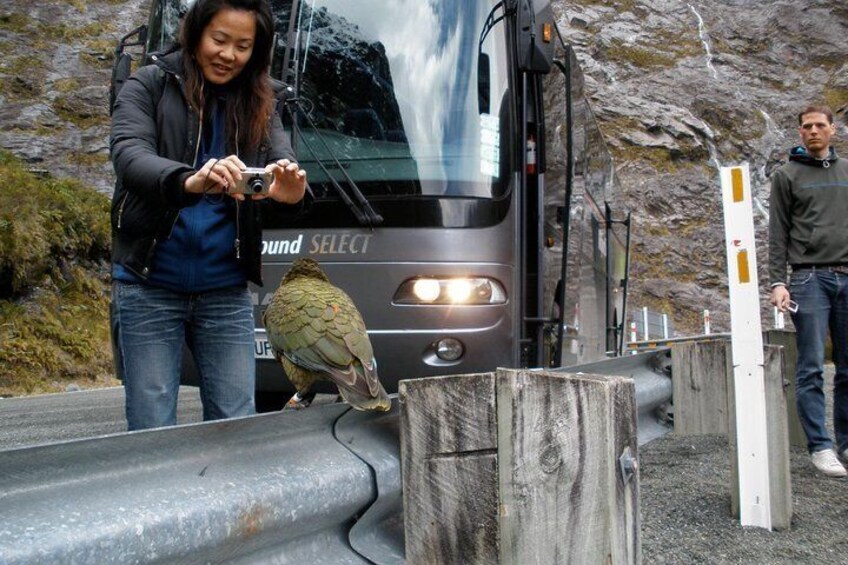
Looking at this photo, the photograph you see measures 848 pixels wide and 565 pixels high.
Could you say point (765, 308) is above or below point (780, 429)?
above

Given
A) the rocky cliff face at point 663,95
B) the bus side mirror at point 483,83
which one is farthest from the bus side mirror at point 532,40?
the rocky cliff face at point 663,95

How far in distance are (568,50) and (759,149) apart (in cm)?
3452

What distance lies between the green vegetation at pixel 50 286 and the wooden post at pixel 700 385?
10.9m

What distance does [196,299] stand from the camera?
3.10 meters

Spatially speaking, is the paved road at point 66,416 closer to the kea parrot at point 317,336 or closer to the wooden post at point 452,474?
the kea parrot at point 317,336

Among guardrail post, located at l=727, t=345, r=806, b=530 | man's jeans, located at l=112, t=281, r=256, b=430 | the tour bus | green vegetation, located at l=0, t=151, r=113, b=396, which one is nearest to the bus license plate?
the tour bus

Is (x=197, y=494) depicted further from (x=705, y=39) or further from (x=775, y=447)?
(x=705, y=39)

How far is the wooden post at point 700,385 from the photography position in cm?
495

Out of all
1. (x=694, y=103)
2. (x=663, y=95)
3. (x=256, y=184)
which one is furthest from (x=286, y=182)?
(x=694, y=103)

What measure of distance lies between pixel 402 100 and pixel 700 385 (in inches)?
108

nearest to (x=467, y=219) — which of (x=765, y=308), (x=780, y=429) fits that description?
(x=780, y=429)

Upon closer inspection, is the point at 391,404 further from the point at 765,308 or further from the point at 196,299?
the point at 765,308

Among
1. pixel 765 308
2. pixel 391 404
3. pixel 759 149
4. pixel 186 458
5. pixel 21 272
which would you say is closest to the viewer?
pixel 186 458

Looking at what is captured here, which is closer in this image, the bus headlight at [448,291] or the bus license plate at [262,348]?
the bus headlight at [448,291]
